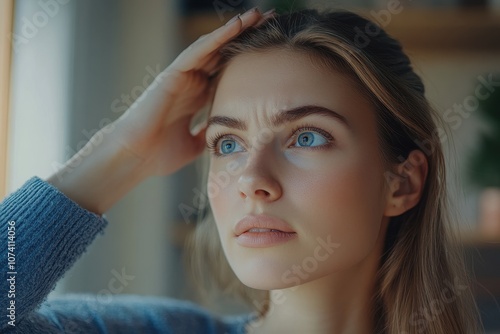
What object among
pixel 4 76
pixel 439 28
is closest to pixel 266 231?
pixel 4 76

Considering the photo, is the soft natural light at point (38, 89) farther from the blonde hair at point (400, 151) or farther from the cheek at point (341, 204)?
the cheek at point (341, 204)

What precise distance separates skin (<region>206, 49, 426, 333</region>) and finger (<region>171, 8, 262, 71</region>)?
41 millimetres

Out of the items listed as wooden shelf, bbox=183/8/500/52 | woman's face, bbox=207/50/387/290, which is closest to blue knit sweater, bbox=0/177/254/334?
woman's face, bbox=207/50/387/290

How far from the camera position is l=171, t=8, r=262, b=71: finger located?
104cm

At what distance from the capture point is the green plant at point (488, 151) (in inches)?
66.7

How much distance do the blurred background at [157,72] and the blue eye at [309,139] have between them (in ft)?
1.87

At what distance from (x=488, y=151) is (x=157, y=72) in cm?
84

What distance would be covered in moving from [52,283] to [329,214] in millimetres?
404

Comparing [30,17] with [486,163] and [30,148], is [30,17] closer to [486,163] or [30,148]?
[30,148]

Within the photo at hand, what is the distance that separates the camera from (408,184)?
3.50 ft

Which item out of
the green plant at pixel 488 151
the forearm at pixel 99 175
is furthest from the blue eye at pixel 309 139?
the green plant at pixel 488 151

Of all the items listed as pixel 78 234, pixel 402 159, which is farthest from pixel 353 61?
pixel 78 234

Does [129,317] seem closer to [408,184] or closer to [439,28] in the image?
[408,184]

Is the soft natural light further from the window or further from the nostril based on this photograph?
the nostril
